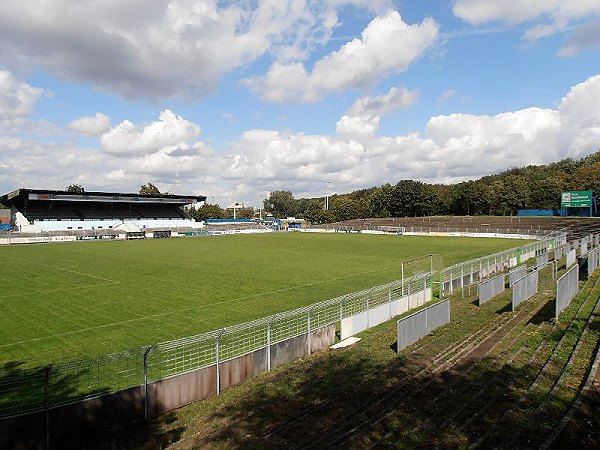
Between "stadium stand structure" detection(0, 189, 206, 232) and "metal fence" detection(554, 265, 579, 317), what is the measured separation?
3089 inches

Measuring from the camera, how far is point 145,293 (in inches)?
870

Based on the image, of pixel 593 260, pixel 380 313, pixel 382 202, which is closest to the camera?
pixel 380 313

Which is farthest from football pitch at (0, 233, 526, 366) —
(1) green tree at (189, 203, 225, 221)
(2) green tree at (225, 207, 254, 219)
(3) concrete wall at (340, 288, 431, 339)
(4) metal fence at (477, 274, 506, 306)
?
(2) green tree at (225, 207, 254, 219)

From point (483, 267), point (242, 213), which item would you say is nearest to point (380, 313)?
point (483, 267)

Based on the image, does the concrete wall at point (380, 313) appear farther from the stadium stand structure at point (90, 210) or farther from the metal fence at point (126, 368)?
the stadium stand structure at point (90, 210)

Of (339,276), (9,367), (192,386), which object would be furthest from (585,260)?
(9,367)

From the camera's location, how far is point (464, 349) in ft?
37.3

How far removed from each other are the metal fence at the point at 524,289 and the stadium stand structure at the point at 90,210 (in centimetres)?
7672

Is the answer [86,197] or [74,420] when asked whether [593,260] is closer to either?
[74,420]

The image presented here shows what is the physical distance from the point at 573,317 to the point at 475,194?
105974 millimetres

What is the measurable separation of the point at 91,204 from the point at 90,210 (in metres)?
1.30

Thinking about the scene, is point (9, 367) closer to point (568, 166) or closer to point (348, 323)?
point (348, 323)

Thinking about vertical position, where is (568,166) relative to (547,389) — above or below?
above

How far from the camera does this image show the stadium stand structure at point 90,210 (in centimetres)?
7388
